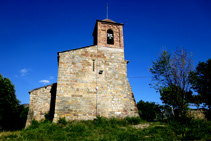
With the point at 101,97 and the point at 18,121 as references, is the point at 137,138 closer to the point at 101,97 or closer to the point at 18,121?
the point at 101,97

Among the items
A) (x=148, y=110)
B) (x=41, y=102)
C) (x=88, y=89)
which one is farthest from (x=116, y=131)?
(x=148, y=110)

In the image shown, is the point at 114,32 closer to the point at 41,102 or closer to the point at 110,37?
the point at 110,37

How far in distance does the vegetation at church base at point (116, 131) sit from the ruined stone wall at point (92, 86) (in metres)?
0.96

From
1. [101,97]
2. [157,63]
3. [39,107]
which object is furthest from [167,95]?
[39,107]

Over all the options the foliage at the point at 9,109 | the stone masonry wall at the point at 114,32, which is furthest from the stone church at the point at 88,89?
the foliage at the point at 9,109

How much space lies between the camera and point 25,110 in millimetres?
20969

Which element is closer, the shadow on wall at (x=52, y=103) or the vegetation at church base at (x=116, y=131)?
the vegetation at church base at (x=116, y=131)

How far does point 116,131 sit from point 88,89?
4676 millimetres

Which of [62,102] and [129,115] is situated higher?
[62,102]

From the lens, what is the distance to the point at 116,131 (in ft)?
27.8

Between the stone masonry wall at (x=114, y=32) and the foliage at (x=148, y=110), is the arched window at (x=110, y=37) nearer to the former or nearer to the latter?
the stone masonry wall at (x=114, y=32)

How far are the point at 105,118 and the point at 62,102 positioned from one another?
349cm

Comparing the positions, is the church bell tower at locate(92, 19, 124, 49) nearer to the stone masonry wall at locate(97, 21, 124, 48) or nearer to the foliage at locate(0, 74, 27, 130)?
the stone masonry wall at locate(97, 21, 124, 48)

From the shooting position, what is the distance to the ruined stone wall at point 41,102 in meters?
12.2
